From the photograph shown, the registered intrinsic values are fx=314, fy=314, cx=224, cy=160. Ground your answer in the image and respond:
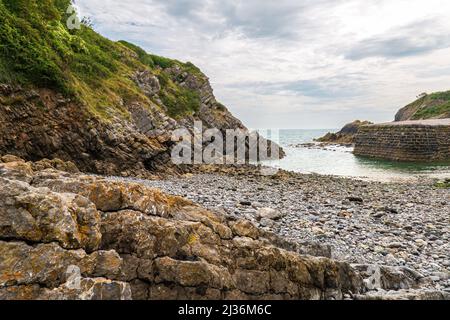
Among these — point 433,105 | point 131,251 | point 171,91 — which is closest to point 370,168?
point 171,91

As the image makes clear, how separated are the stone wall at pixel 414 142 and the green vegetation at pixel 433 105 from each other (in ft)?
153

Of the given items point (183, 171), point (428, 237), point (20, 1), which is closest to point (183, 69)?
point (183, 171)

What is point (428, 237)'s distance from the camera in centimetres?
1201

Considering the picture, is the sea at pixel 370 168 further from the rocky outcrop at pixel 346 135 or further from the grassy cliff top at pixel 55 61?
the rocky outcrop at pixel 346 135

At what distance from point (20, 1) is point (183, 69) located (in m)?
42.1

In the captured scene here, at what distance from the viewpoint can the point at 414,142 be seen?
59.7 meters

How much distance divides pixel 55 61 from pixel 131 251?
886 inches

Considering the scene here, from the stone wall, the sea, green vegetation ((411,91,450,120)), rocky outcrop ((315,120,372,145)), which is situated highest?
green vegetation ((411,91,450,120))

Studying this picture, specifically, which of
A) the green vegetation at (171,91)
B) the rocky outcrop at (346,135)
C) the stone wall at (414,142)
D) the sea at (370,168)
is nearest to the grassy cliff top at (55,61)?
the green vegetation at (171,91)

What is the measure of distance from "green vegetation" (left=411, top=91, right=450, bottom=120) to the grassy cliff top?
337ft

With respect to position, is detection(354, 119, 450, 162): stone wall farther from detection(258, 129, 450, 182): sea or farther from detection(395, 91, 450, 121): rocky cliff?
detection(395, 91, 450, 121): rocky cliff

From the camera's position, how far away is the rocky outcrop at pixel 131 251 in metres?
4.61

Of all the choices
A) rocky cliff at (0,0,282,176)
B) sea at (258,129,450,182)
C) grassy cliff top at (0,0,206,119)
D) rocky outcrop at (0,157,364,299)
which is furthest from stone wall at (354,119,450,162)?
rocky outcrop at (0,157,364,299)

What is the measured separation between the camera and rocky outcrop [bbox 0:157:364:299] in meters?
4.61
